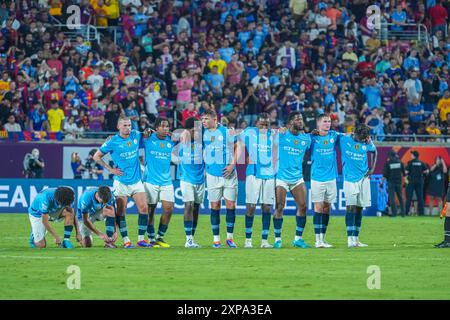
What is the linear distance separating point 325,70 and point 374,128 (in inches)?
119

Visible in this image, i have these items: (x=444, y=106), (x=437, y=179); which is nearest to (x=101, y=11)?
(x=444, y=106)

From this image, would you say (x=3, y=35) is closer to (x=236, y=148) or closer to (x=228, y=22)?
(x=228, y=22)

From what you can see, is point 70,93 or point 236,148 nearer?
point 236,148

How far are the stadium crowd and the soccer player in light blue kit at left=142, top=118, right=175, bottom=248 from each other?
10.0 meters

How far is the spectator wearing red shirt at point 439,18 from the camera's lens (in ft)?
120

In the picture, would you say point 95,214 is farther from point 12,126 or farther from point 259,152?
point 12,126

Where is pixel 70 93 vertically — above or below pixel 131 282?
above

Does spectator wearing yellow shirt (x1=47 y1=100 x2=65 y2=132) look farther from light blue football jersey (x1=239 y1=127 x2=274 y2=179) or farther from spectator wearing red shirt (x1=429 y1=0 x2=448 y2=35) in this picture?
spectator wearing red shirt (x1=429 y1=0 x2=448 y2=35)

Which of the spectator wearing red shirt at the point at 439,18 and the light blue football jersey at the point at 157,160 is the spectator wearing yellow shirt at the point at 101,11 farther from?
the light blue football jersey at the point at 157,160

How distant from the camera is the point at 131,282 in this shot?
13.3 meters

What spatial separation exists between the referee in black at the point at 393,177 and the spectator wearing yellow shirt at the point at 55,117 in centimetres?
987

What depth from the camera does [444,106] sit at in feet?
109

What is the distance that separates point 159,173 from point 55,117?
39.6 feet
